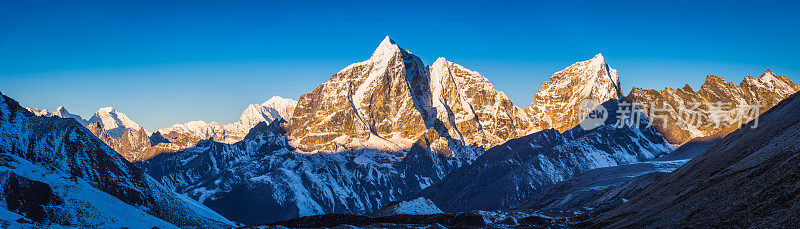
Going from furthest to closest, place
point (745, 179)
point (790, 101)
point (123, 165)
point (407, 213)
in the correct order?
point (123, 165)
point (407, 213)
point (790, 101)
point (745, 179)

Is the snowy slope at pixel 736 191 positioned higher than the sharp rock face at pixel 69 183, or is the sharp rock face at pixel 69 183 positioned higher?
the sharp rock face at pixel 69 183

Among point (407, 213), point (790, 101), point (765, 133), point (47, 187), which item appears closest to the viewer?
point (765, 133)

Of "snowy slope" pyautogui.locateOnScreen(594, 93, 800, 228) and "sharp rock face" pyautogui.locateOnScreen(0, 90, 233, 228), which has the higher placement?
"sharp rock face" pyautogui.locateOnScreen(0, 90, 233, 228)

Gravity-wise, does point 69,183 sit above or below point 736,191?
above

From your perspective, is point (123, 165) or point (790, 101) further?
point (123, 165)

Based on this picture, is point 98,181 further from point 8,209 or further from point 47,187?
point 8,209

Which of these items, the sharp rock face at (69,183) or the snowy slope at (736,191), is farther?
the sharp rock face at (69,183)

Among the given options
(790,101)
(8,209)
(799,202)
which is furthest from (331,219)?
(790,101)

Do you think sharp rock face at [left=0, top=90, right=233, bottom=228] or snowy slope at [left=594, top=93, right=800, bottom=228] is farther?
sharp rock face at [left=0, top=90, right=233, bottom=228]
